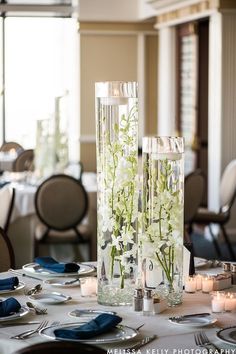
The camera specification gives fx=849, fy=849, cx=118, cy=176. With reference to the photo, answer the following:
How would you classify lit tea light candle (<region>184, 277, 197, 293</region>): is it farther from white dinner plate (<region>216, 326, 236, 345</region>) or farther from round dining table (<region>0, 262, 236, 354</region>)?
white dinner plate (<region>216, 326, 236, 345</region>)

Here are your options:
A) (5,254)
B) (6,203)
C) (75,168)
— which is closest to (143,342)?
(5,254)

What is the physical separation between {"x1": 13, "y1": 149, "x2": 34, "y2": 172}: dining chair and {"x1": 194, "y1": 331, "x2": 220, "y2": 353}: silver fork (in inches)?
217

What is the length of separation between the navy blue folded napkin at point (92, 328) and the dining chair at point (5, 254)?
141cm

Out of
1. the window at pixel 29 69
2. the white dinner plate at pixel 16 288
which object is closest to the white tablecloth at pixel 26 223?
the white dinner plate at pixel 16 288

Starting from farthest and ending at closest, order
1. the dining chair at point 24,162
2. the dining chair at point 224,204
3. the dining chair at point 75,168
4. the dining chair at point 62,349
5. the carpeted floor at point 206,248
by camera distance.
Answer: the dining chair at point 75,168, the carpeted floor at point 206,248, the dining chair at point 24,162, the dining chair at point 224,204, the dining chair at point 62,349

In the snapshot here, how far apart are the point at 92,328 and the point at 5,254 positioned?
1.53 meters

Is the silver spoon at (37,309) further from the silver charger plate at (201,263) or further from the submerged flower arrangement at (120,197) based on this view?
the silver charger plate at (201,263)

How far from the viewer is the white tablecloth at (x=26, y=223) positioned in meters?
7.24

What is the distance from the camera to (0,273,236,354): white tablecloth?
2555 millimetres

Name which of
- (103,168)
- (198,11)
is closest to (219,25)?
(198,11)

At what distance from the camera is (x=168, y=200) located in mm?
3086

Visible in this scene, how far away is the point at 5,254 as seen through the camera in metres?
4.09

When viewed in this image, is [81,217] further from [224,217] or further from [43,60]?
[43,60]

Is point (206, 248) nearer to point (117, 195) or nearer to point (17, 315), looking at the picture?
point (117, 195)
